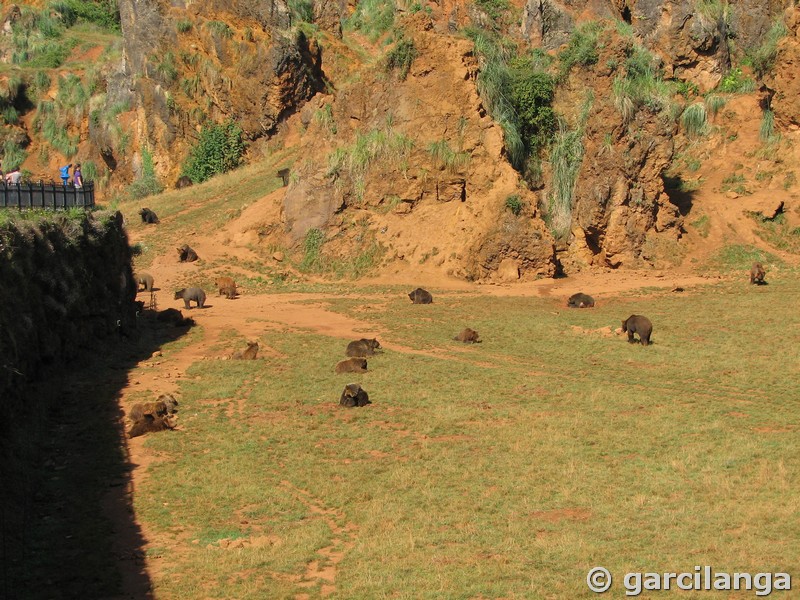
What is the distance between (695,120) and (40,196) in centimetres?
3176

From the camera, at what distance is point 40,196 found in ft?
82.8

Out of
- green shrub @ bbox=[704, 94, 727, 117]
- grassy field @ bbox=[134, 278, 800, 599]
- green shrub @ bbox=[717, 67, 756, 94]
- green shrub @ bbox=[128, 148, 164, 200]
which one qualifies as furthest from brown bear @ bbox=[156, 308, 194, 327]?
green shrub @ bbox=[717, 67, 756, 94]

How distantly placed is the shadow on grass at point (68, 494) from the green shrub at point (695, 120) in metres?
32.3

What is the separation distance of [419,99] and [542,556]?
2834cm

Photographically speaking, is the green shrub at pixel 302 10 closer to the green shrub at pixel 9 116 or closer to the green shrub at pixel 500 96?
the green shrub at pixel 500 96

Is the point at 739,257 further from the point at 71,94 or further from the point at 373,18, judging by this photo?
the point at 71,94

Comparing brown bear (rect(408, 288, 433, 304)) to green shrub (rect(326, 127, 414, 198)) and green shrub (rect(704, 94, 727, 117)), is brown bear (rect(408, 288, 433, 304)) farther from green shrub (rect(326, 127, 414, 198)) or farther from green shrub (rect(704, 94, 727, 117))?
green shrub (rect(704, 94, 727, 117))

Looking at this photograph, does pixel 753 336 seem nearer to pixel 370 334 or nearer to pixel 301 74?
pixel 370 334

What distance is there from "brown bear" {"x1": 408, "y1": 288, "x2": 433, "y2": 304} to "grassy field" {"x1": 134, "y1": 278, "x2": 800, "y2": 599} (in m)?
6.04

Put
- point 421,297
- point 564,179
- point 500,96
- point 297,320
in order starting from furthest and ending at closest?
point 500,96, point 564,179, point 421,297, point 297,320

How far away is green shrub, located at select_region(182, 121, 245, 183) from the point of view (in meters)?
52.0

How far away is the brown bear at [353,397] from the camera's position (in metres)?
20.1

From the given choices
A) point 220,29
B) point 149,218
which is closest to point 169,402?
point 149,218

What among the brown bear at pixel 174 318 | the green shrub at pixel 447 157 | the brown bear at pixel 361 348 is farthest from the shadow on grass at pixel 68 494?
the green shrub at pixel 447 157
